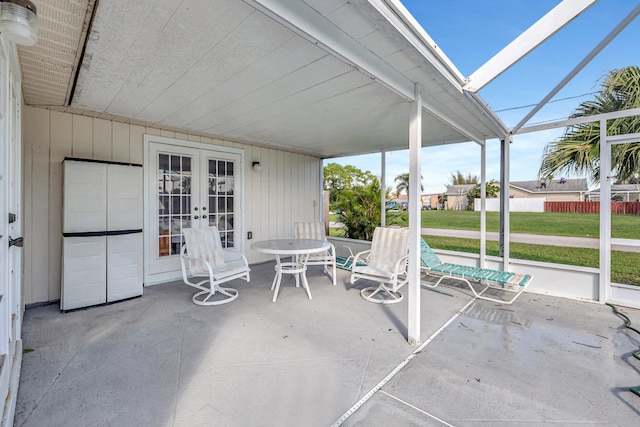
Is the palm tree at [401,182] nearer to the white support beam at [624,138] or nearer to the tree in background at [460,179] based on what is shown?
the tree in background at [460,179]

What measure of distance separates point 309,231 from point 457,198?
1045 inches

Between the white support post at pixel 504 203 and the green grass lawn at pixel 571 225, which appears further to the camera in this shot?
the white support post at pixel 504 203

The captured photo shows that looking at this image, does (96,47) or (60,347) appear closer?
(96,47)

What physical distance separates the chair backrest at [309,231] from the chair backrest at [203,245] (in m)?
1.52

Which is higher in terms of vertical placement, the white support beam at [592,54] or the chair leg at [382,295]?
the white support beam at [592,54]

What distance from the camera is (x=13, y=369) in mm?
1879

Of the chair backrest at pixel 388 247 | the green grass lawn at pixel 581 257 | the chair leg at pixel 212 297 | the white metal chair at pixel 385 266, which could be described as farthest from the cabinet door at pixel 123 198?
the green grass lawn at pixel 581 257

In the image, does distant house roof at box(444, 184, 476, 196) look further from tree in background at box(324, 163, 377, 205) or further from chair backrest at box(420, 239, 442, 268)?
chair backrest at box(420, 239, 442, 268)

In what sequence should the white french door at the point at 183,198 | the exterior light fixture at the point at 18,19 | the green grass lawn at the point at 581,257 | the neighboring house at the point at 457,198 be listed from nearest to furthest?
the exterior light fixture at the point at 18,19 < the white french door at the point at 183,198 < the green grass lawn at the point at 581,257 < the neighboring house at the point at 457,198

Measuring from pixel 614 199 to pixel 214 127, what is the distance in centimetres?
565

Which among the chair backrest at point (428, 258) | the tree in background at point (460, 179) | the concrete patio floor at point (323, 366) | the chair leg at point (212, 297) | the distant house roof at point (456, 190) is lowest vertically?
the concrete patio floor at point (323, 366)

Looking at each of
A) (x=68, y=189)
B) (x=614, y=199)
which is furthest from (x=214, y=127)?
(x=614, y=199)

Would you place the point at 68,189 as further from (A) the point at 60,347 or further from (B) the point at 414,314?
(B) the point at 414,314

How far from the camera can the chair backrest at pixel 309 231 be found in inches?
205
